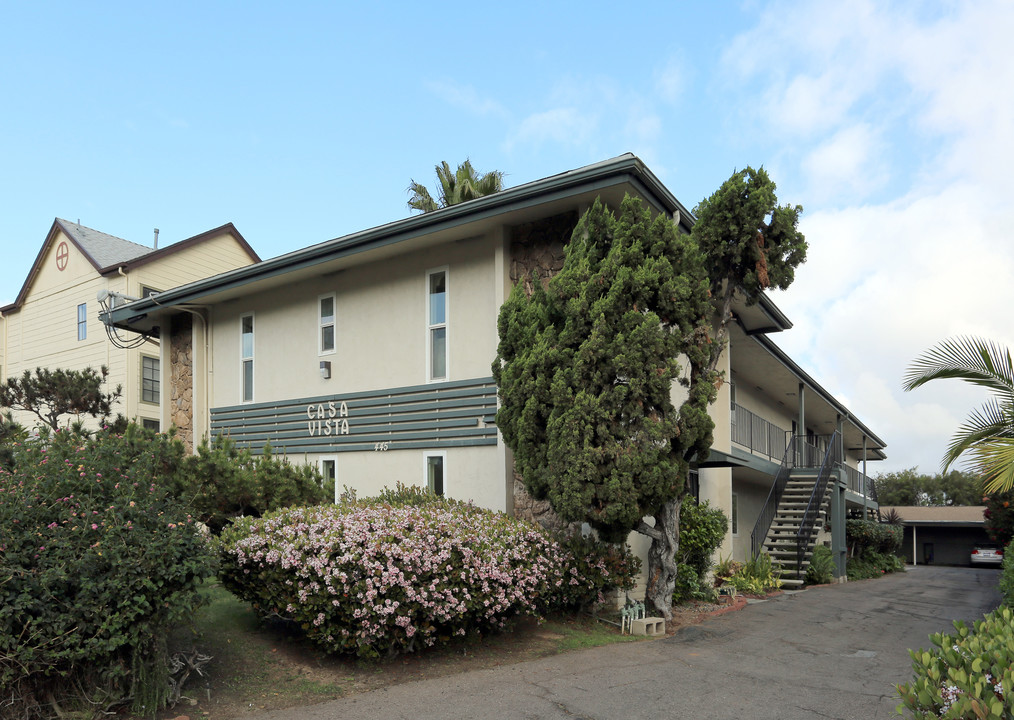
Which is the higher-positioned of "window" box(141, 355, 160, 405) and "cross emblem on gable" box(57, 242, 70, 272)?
"cross emblem on gable" box(57, 242, 70, 272)

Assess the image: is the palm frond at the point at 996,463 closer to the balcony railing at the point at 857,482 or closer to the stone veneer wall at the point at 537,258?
the stone veneer wall at the point at 537,258

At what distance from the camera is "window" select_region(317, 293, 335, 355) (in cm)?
1462

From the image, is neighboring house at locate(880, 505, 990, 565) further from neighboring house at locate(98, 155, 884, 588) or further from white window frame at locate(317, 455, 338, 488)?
white window frame at locate(317, 455, 338, 488)

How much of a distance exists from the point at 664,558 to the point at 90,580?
23.8 feet

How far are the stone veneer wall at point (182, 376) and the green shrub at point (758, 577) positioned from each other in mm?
11999

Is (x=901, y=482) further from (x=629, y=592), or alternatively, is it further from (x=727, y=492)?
(x=629, y=592)

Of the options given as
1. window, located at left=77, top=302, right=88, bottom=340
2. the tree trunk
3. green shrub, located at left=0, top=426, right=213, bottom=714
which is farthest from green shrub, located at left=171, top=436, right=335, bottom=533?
window, located at left=77, top=302, right=88, bottom=340

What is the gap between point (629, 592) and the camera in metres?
11.2

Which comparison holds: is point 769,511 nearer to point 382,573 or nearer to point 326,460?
point 326,460

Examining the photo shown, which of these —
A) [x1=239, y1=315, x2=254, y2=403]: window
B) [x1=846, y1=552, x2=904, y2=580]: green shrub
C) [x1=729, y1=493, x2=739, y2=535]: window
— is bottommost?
[x1=846, y1=552, x2=904, y2=580]: green shrub

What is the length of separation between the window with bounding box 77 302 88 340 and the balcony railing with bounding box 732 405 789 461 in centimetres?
2100

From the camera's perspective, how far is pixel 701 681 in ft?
25.2

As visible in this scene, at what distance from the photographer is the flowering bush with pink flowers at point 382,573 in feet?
24.0

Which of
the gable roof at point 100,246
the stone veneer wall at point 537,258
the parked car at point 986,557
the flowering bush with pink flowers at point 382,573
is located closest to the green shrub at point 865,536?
the parked car at point 986,557
